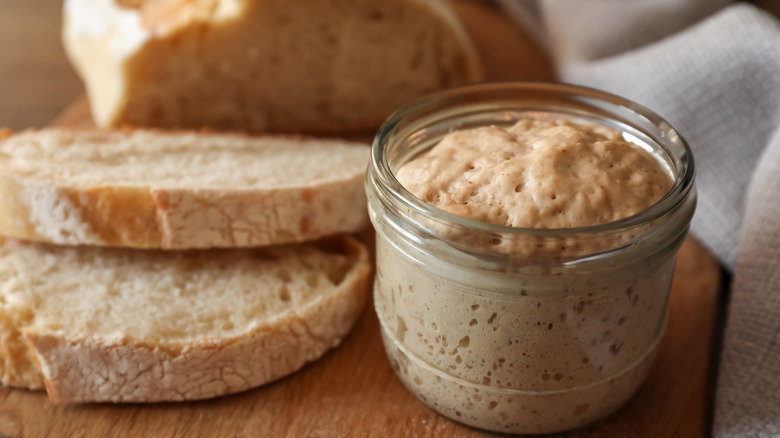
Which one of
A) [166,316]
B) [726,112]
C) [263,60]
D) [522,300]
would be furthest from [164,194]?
[726,112]

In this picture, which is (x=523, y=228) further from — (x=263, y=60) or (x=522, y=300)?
(x=263, y=60)

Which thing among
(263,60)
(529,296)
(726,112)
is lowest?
(726,112)

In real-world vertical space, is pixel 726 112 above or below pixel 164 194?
below

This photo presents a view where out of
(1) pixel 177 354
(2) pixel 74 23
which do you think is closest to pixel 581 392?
(1) pixel 177 354

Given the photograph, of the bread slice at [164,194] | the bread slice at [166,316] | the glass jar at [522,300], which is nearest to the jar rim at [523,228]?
the glass jar at [522,300]

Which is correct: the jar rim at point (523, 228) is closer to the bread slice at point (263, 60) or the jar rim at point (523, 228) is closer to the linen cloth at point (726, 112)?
the linen cloth at point (726, 112)

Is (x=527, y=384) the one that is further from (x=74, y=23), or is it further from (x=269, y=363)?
(x=74, y=23)

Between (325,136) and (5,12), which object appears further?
(5,12)
